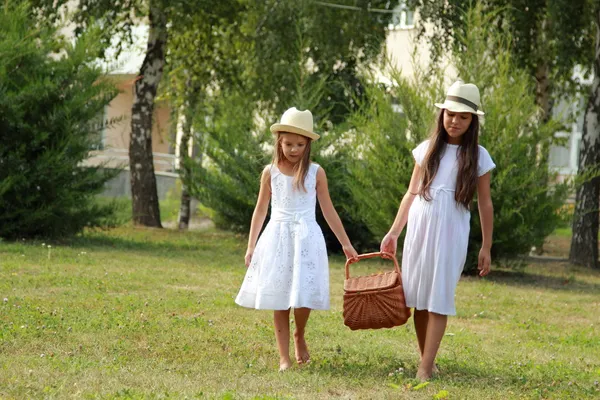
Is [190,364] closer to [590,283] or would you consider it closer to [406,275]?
[406,275]

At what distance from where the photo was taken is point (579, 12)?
1708 centimetres

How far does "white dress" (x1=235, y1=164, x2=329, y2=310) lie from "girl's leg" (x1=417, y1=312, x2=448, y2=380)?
27.2 inches

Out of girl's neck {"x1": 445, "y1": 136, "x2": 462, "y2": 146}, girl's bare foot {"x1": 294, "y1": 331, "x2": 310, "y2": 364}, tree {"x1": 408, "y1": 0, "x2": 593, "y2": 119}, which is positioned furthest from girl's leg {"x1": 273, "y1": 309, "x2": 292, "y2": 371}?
tree {"x1": 408, "y1": 0, "x2": 593, "y2": 119}

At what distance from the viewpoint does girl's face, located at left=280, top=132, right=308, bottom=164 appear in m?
6.93

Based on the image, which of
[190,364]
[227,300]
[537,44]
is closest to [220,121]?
[537,44]

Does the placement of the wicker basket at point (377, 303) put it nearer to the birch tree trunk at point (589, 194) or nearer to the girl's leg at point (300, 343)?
the girl's leg at point (300, 343)

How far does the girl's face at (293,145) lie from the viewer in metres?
6.93

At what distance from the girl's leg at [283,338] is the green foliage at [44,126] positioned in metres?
7.98

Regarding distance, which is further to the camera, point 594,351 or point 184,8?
point 184,8

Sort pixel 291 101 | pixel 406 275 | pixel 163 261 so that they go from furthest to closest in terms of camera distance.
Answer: pixel 291 101, pixel 163 261, pixel 406 275

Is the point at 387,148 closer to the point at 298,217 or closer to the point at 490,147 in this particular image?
the point at 490,147

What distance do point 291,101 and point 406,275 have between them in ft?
37.1

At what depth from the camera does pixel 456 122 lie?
6.71 metres

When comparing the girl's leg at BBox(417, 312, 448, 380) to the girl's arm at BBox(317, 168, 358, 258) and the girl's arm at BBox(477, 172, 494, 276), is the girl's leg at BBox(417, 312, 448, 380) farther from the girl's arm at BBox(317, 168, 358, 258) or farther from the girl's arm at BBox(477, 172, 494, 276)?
the girl's arm at BBox(317, 168, 358, 258)
